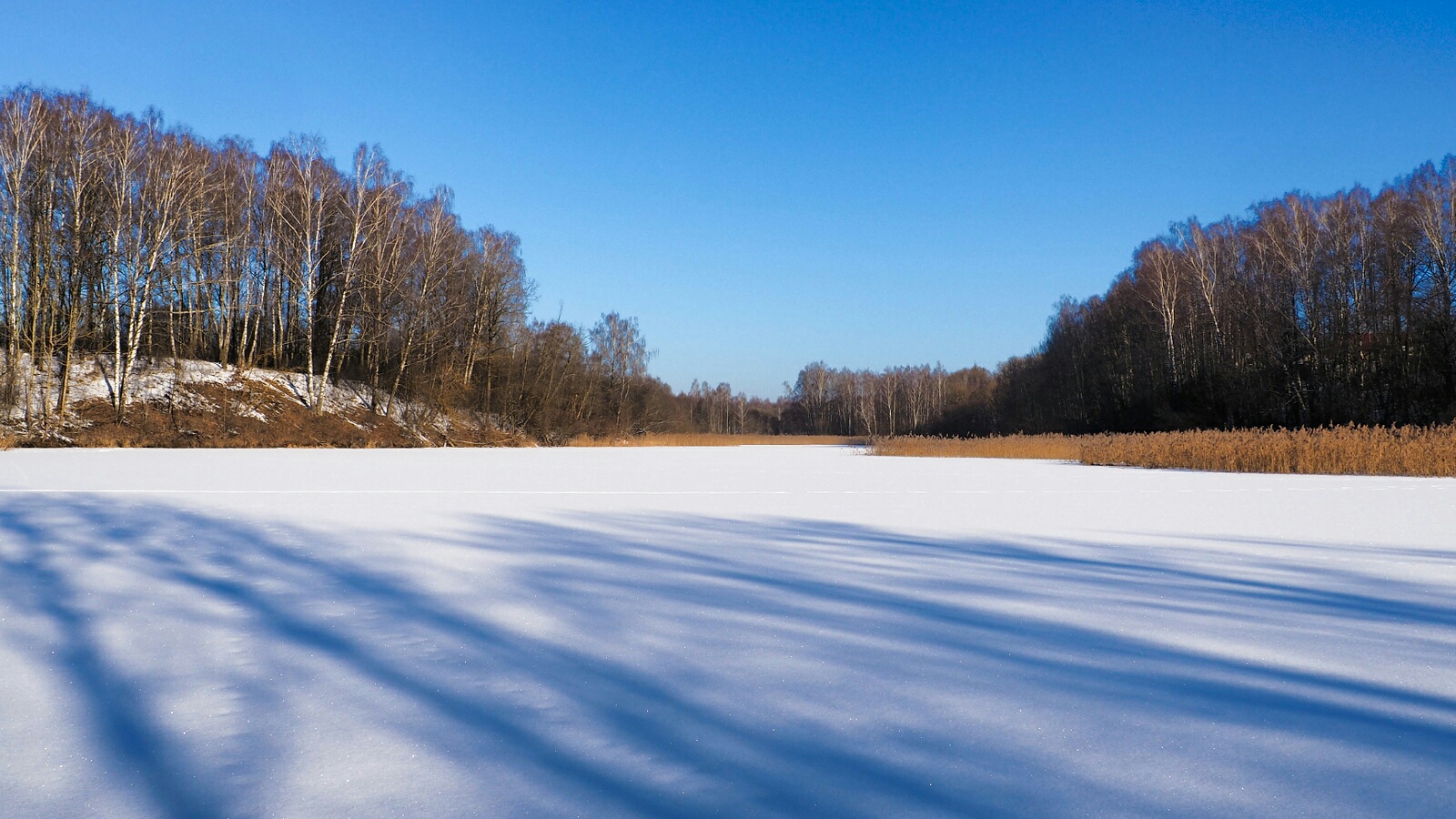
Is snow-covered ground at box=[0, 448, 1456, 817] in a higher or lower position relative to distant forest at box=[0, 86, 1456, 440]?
lower

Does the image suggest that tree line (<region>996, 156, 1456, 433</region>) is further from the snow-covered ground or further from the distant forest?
the snow-covered ground

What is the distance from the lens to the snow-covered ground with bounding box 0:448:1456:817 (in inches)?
51.4

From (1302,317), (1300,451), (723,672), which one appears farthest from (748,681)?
(1302,317)

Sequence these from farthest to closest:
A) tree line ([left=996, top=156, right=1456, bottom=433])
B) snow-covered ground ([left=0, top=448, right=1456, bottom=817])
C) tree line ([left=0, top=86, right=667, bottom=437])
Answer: tree line ([left=996, top=156, right=1456, bottom=433])
tree line ([left=0, top=86, right=667, bottom=437])
snow-covered ground ([left=0, top=448, right=1456, bottom=817])

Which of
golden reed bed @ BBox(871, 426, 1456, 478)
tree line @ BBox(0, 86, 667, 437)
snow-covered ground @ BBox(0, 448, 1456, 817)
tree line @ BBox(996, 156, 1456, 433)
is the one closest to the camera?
snow-covered ground @ BBox(0, 448, 1456, 817)

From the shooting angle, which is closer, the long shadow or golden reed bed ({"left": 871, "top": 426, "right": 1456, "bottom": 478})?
the long shadow

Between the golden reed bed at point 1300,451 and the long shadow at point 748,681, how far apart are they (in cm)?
866

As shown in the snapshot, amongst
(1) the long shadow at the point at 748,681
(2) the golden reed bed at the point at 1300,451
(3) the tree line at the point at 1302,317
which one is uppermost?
(3) the tree line at the point at 1302,317

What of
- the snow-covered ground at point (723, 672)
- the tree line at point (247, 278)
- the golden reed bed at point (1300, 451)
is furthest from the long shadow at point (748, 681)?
the tree line at point (247, 278)

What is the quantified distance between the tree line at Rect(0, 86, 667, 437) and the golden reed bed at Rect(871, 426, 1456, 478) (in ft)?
60.2

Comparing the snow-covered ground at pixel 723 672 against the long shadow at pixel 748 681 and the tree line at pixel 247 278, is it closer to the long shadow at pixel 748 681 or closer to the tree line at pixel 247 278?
the long shadow at pixel 748 681

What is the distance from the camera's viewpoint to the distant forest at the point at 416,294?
53.1 ft

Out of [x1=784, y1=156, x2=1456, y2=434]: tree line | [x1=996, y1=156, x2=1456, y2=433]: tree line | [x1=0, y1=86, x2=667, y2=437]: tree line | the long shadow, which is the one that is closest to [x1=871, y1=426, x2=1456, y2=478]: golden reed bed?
[x1=996, y1=156, x2=1456, y2=433]: tree line

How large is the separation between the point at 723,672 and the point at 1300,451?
11.4m
